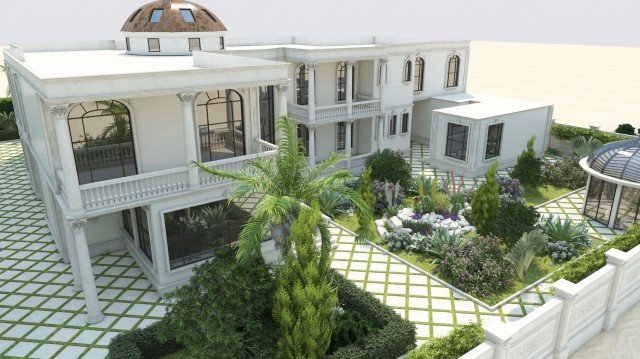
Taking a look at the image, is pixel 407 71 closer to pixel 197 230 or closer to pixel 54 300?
pixel 197 230

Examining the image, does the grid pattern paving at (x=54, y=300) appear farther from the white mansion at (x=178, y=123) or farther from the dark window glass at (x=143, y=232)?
the dark window glass at (x=143, y=232)

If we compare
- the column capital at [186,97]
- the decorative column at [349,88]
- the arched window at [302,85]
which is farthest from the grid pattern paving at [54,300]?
the decorative column at [349,88]

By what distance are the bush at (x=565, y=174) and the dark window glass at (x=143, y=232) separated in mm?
21089

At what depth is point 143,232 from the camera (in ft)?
59.6

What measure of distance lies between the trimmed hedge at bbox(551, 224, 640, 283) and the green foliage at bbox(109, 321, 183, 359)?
11.4m

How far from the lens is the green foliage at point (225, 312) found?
37.9ft

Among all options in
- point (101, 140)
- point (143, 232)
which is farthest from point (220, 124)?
point (143, 232)

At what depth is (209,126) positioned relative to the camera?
18.0 meters

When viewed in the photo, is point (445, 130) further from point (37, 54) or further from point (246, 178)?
point (37, 54)

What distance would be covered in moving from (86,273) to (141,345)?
11.2 ft

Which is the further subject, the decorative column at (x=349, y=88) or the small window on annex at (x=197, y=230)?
the decorative column at (x=349, y=88)

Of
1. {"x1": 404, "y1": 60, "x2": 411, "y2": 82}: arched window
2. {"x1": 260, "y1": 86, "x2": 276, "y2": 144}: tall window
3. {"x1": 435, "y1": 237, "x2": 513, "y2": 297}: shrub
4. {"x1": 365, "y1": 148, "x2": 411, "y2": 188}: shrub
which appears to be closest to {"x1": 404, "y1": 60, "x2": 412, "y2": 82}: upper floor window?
{"x1": 404, "y1": 60, "x2": 411, "y2": 82}: arched window

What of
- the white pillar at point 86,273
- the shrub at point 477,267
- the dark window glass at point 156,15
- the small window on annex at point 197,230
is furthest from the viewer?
the dark window glass at point 156,15

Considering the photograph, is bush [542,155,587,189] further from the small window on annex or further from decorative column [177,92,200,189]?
decorative column [177,92,200,189]
